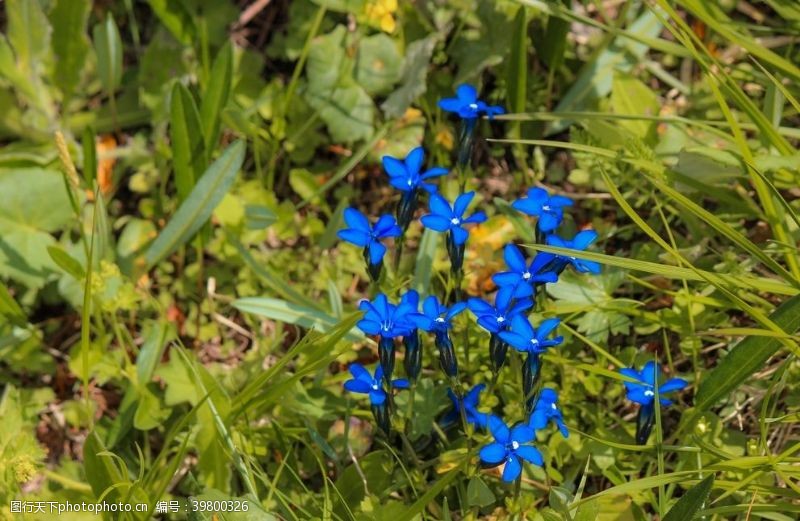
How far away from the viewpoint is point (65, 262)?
242cm

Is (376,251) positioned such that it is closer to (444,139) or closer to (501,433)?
(501,433)

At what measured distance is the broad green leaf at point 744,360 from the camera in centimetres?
191

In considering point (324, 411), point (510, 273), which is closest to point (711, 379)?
point (510, 273)

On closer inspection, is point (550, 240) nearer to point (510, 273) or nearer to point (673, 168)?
point (510, 273)

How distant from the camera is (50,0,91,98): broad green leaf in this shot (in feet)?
10.1

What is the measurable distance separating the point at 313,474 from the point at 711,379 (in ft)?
3.54

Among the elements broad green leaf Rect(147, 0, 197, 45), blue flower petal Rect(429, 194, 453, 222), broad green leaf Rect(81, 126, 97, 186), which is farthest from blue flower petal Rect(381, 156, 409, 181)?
broad green leaf Rect(147, 0, 197, 45)

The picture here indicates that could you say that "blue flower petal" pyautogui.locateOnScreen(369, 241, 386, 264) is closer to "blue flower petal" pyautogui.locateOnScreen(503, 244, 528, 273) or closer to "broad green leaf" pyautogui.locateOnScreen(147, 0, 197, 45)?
"blue flower petal" pyautogui.locateOnScreen(503, 244, 528, 273)

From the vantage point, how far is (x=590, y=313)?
2330 mm

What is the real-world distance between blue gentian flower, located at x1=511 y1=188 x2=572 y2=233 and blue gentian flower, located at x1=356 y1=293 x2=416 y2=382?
0.36 meters

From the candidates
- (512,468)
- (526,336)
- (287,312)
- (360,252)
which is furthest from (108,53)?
(512,468)

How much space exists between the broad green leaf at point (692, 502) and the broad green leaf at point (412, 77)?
1577mm

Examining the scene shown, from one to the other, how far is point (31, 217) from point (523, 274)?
5.60 ft

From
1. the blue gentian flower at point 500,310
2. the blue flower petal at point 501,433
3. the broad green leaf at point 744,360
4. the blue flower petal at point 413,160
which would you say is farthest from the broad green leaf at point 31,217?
the broad green leaf at point 744,360
